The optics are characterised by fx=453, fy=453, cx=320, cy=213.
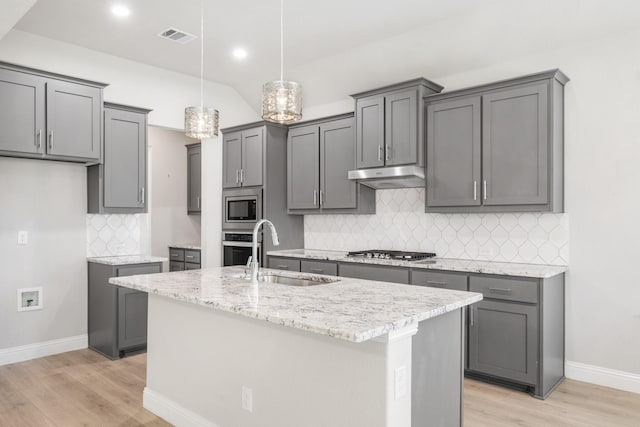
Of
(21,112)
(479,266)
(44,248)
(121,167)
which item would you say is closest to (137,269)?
(44,248)

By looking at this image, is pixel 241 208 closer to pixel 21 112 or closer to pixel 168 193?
pixel 168 193

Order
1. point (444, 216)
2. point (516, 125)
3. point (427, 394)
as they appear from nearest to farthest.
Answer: point (427, 394) < point (516, 125) < point (444, 216)

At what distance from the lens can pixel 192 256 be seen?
6.10 m

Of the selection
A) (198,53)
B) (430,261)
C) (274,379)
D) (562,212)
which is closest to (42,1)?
(198,53)

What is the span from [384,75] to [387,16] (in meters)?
0.90

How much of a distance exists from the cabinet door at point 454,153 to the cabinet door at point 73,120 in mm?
3026

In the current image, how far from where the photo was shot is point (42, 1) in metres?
3.52

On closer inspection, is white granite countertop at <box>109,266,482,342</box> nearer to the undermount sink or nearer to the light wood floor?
the undermount sink

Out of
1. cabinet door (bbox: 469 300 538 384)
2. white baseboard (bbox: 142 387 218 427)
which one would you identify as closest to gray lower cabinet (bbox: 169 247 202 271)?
white baseboard (bbox: 142 387 218 427)

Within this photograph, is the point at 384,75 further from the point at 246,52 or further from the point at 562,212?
the point at 562,212

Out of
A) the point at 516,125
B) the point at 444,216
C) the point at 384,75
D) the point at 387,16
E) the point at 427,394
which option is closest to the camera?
the point at 427,394

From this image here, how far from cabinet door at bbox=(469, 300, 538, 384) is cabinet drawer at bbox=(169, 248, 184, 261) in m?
4.17

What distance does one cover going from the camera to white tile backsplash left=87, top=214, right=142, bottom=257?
454cm

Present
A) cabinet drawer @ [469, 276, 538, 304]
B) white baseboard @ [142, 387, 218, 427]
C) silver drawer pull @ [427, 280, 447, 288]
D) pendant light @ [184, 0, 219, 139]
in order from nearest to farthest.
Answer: white baseboard @ [142, 387, 218, 427], pendant light @ [184, 0, 219, 139], cabinet drawer @ [469, 276, 538, 304], silver drawer pull @ [427, 280, 447, 288]
